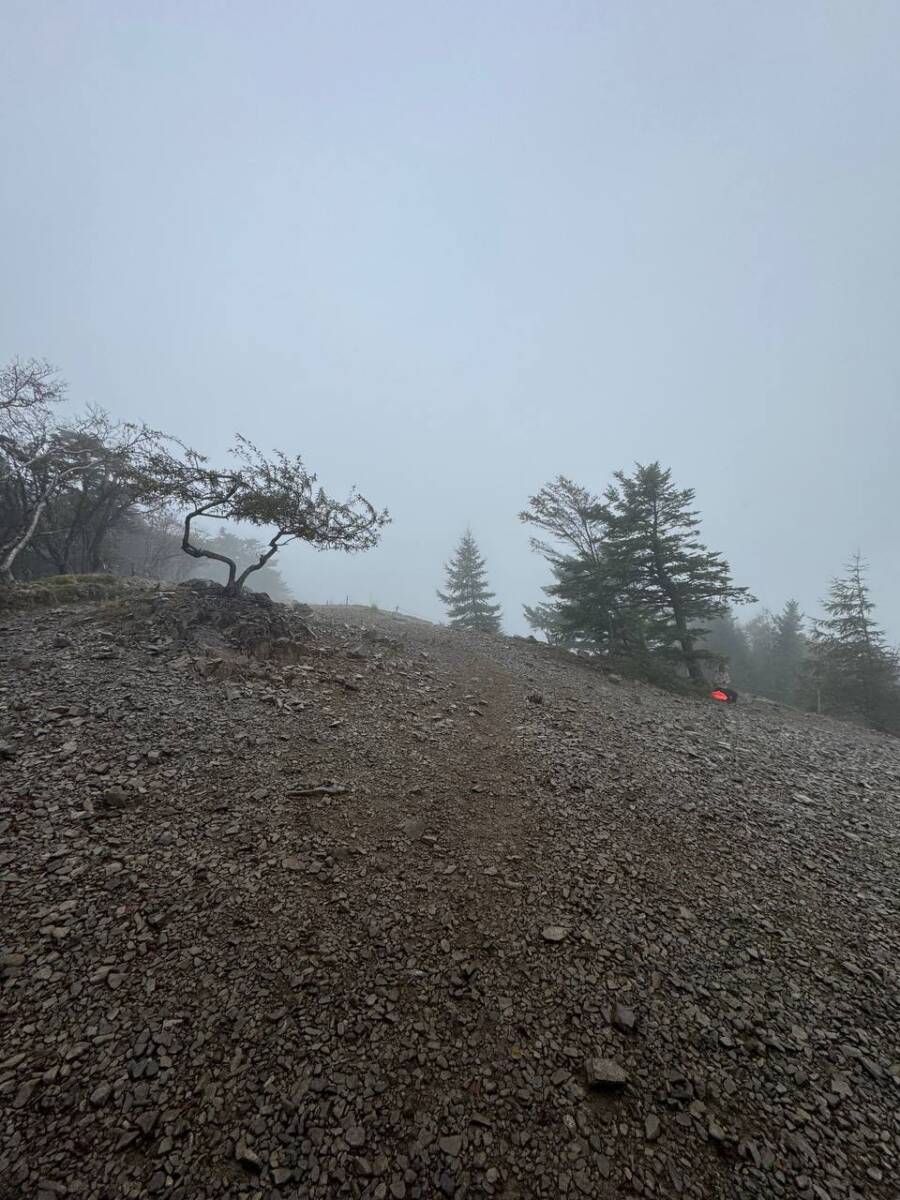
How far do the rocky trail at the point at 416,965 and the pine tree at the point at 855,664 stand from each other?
64.1 feet

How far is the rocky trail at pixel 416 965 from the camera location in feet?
7.94

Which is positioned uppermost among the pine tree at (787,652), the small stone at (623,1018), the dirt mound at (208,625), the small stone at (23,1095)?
the pine tree at (787,652)

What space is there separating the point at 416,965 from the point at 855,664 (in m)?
28.0

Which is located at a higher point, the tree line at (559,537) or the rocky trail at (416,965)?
the tree line at (559,537)

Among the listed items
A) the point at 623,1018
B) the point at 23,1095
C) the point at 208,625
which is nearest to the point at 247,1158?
the point at 23,1095

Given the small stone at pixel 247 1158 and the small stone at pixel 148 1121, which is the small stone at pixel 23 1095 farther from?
the small stone at pixel 247 1158

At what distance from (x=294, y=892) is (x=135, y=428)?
19832 mm

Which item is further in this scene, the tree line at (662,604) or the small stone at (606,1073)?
the tree line at (662,604)

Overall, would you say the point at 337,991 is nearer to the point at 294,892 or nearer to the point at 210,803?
the point at 294,892

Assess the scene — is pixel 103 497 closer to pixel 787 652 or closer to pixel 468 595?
pixel 468 595

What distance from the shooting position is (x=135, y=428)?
55.5ft

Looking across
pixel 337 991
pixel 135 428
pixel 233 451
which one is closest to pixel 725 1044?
pixel 337 991

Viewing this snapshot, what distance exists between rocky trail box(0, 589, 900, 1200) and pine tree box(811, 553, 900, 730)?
19537 mm

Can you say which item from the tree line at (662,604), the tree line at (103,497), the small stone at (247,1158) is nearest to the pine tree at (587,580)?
the tree line at (662,604)
